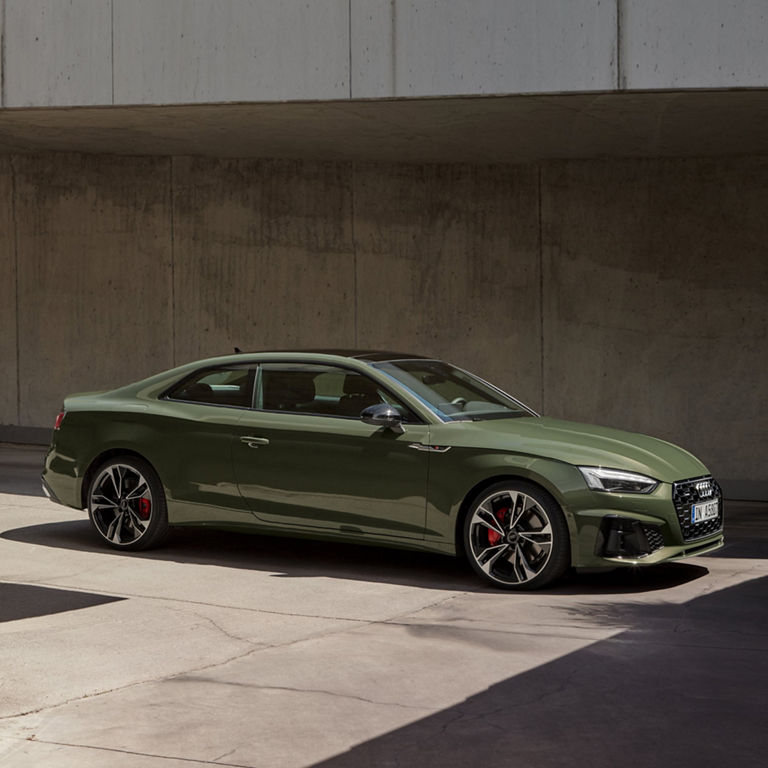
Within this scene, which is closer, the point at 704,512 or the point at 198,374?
the point at 704,512

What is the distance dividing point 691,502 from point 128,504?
3876mm

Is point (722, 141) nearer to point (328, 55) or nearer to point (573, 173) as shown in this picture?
point (573, 173)

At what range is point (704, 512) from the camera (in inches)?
330

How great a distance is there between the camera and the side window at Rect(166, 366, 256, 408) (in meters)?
9.17

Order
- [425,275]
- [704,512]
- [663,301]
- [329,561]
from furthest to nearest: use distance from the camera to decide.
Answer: [425,275]
[663,301]
[329,561]
[704,512]

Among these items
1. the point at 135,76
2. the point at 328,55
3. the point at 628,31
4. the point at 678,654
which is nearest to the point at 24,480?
the point at 135,76

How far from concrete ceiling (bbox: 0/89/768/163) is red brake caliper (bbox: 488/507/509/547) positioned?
13.4 ft

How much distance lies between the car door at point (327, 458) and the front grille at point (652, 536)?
4.48 feet

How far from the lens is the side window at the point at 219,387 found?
30.1ft

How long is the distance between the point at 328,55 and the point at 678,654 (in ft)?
21.5

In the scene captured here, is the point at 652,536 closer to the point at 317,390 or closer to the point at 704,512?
the point at 704,512

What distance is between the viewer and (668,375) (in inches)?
553

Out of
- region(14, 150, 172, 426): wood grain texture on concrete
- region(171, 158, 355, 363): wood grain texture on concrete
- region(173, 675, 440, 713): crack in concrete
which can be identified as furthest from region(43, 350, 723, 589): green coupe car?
region(14, 150, 172, 426): wood grain texture on concrete

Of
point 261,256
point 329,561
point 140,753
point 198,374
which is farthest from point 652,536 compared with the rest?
point 261,256
